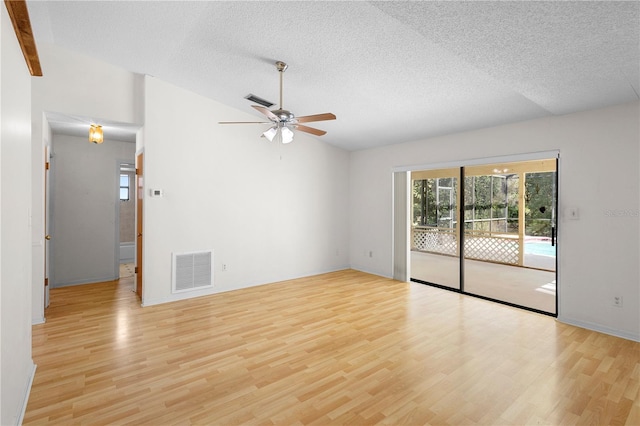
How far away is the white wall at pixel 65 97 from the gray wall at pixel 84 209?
5.43 ft

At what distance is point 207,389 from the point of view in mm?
2457

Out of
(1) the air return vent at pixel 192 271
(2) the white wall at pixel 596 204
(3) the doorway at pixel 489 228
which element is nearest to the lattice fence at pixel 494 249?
(3) the doorway at pixel 489 228

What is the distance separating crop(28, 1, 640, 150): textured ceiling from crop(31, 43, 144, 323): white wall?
0.61 feet

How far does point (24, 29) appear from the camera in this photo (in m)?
1.96

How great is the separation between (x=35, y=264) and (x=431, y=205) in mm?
7135

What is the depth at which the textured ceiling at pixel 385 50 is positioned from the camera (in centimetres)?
225

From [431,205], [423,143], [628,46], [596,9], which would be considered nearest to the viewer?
[596,9]

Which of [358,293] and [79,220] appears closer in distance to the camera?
[358,293]

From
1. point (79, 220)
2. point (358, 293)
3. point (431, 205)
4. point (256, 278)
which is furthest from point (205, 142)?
point (431, 205)

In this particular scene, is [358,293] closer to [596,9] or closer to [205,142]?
[205,142]

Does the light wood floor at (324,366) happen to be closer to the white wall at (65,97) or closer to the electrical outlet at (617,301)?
the electrical outlet at (617,301)

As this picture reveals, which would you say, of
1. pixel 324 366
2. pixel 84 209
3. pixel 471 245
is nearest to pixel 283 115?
pixel 324 366

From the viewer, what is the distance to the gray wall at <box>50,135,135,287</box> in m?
5.34

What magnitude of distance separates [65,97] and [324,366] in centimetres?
445
